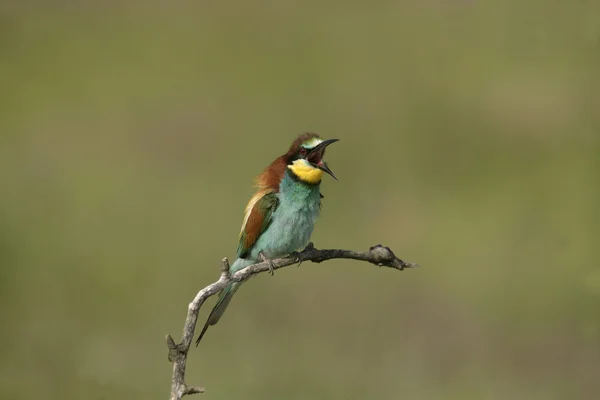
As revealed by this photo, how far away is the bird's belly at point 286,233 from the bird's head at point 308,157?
0.32ft

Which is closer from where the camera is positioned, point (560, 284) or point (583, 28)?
point (560, 284)

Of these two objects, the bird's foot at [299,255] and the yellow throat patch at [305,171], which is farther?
the yellow throat patch at [305,171]

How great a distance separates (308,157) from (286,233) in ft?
0.70

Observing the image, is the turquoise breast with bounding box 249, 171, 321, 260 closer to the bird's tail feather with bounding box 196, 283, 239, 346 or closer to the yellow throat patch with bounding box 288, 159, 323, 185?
the yellow throat patch with bounding box 288, 159, 323, 185

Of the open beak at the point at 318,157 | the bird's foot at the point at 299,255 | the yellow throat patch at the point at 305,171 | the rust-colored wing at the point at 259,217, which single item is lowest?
the bird's foot at the point at 299,255

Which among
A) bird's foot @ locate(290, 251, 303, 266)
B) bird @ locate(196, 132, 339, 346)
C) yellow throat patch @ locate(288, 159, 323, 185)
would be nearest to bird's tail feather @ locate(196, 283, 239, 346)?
bird @ locate(196, 132, 339, 346)

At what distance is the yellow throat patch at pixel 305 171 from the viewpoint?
2.34 metres

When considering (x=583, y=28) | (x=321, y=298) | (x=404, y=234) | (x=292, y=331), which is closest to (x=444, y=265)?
(x=404, y=234)

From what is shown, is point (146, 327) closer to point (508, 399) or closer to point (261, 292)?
point (261, 292)

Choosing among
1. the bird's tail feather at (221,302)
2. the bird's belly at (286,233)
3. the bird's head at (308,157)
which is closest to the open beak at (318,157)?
the bird's head at (308,157)

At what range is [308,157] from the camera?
2.32 metres

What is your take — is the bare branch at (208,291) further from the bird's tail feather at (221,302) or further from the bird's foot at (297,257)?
the bird's tail feather at (221,302)

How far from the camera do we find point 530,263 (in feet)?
16.2

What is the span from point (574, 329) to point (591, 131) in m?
2.04
